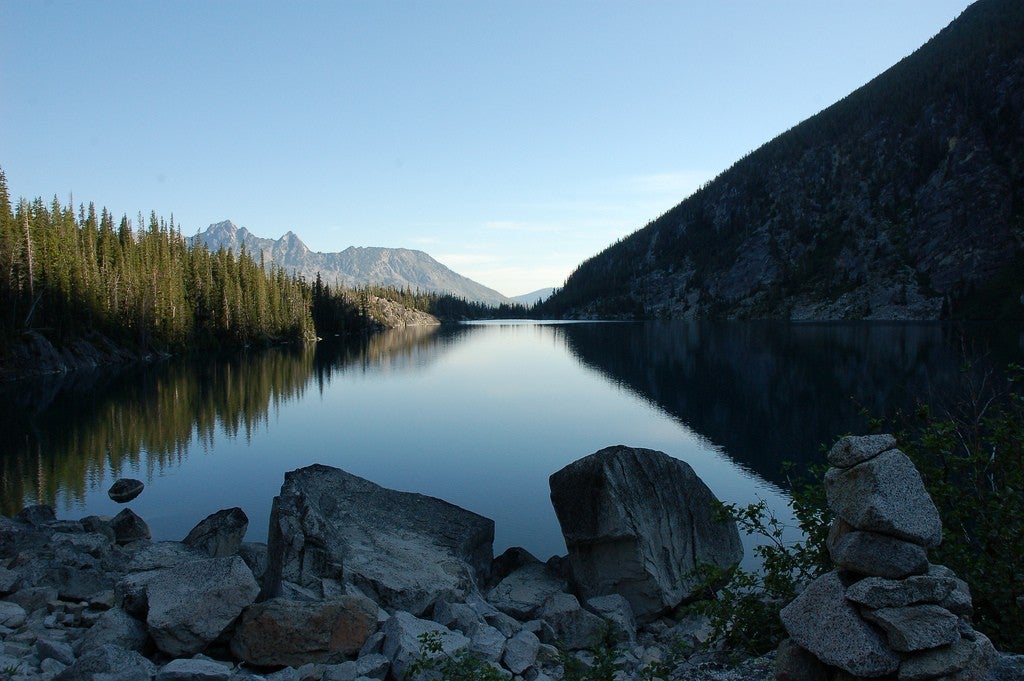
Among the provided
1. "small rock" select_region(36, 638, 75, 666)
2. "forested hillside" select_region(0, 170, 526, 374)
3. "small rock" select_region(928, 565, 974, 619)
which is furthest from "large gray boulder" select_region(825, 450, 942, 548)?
"forested hillside" select_region(0, 170, 526, 374)

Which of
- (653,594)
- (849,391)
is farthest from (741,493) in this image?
(849,391)

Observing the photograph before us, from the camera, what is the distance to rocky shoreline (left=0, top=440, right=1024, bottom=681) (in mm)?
10688

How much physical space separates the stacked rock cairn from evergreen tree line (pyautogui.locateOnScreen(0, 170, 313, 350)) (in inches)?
2950

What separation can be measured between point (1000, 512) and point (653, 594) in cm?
823

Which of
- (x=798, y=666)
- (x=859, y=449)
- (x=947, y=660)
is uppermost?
(x=859, y=449)

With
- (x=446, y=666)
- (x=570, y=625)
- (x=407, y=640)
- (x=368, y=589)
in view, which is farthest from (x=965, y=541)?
(x=368, y=589)

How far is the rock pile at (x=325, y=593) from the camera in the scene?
11.1 metres

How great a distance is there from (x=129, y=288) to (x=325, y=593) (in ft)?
286

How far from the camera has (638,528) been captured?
15.6m

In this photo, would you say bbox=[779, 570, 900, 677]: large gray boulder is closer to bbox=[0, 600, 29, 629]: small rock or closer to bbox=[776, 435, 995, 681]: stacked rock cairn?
bbox=[776, 435, 995, 681]: stacked rock cairn

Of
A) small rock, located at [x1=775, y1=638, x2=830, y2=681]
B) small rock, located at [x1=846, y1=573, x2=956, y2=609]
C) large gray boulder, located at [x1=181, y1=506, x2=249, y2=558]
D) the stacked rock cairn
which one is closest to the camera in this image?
the stacked rock cairn

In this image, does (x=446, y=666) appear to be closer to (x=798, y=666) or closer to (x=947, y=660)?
(x=798, y=666)

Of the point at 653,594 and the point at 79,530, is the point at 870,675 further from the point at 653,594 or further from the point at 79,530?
the point at 79,530

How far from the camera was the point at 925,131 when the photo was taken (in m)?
200
